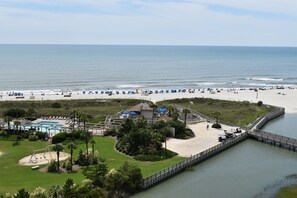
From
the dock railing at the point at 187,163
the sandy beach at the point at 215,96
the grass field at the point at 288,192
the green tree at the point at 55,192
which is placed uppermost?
the sandy beach at the point at 215,96

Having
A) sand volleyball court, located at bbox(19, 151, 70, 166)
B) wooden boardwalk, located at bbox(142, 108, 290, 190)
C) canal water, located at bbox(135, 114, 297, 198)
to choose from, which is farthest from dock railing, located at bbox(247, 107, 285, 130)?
sand volleyball court, located at bbox(19, 151, 70, 166)

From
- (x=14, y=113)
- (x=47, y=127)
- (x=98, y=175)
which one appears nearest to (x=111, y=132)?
(x=47, y=127)

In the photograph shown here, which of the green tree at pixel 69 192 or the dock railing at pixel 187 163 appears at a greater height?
the green tree at pixel 69 192

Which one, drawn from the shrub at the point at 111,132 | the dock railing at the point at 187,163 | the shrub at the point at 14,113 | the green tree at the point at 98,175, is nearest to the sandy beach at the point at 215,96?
the shrub at the point at 14,113

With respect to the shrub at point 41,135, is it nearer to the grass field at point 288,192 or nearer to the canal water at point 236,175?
the canal water at point 236,175

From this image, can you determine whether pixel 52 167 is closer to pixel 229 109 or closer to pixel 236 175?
pixel 236 175

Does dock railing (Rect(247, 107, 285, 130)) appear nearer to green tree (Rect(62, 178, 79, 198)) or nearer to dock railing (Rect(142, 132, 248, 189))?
dock railing (Rect(142, 132, 248, 189))
